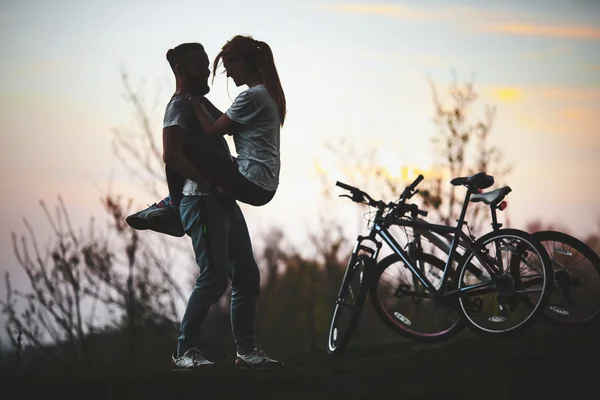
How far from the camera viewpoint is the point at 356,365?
609 centimetres

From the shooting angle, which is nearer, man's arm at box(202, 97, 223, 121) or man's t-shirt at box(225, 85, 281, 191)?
man's t-shirt at box(225, 85, 281, 191)

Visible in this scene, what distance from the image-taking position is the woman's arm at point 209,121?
5332mm

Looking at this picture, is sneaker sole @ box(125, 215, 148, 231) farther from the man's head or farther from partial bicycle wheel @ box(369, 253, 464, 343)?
partial bicycle wheel @ box(369, 253, 464, 343)

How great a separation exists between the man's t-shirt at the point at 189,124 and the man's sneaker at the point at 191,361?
1050 mm

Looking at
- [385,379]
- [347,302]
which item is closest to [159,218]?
[385,379]

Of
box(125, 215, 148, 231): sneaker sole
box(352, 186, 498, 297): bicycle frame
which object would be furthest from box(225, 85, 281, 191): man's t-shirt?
box(352, 186, 498, 297): bicycle frame

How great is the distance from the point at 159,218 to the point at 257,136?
875mm

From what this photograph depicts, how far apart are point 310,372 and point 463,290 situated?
1504mm

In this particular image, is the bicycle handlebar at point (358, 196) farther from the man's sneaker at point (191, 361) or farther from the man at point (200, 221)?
the man's sneaker at point (191, 361)

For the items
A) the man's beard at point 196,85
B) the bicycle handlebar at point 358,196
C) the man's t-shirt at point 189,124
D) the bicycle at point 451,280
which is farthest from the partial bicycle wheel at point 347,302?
the man's beard at point 196,85

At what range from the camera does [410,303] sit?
7090mm

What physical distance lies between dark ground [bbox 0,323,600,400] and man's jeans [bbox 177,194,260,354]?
31 centimetres

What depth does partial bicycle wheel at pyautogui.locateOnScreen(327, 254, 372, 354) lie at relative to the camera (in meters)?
6.88

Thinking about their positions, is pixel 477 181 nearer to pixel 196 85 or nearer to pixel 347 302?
pixel 347 302
